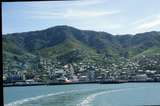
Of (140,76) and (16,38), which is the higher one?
(16,38)

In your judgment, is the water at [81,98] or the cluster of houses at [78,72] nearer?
the water at [81,98]

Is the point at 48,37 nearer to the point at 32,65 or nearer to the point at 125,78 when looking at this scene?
the point at 32,65

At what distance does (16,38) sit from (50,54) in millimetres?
8133

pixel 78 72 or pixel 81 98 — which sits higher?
pixel 78 72

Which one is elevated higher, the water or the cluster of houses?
the cluster of houses

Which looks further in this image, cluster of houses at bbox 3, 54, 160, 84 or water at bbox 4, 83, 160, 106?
cluster of houses at bbox 3, 54, 160, 84

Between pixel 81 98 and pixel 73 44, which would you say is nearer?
pixel 81 98

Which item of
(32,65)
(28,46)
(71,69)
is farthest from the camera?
(28,46)

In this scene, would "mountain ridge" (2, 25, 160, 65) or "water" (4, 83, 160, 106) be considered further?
"mountain ridge" (2, 25, 160, 65)

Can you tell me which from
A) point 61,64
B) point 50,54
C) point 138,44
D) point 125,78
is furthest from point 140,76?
point 138,44

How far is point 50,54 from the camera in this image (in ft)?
181

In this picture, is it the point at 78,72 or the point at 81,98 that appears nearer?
the point at 81,98

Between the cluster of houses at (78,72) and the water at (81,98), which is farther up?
the cluster of houses at (78,72)

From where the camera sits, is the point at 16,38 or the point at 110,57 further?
the point at 16,38
